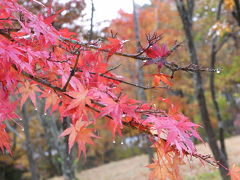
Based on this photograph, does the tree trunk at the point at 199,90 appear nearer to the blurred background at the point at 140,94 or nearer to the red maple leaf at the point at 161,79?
the blurred background at the point at 140,94

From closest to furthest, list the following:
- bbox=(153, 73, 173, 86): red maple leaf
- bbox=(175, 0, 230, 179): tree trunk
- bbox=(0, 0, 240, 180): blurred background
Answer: bbox=(153, 73, 173, 86): red maple leaf
bbox=(175, 0, 230, 179): tree trunk
bbox=(0, 0, 240, 180): blurred background

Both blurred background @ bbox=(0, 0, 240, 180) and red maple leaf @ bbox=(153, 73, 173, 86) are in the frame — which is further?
blurred background @ bbox=(0, 0, 240, 180)

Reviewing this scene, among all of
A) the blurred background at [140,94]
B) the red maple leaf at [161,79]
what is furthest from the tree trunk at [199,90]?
the red maple leaf at [161,79]

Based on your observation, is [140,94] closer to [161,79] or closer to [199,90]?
[199,90]

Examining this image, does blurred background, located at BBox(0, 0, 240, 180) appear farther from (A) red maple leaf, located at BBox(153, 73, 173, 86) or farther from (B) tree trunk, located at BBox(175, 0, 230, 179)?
(A) red maple leaf, located at BBox(153, 73, 173, 86)

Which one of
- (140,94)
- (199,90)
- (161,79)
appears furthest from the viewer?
(140,94)

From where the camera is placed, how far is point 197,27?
15.4 meters

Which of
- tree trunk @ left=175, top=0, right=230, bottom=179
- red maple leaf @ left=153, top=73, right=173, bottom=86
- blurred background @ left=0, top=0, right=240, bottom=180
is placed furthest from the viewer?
blurred background @ left=0, top=0, right=240, bottom=180

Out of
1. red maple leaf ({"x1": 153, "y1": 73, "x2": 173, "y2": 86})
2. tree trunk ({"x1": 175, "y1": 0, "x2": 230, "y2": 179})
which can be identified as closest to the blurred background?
tree trunk ({"x1": 175, "y1": 0, "x2": 230, "y2": 179})

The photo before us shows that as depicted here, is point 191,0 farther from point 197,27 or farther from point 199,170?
point 197,27

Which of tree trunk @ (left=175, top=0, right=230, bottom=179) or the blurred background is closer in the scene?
tree trunk @ (left=175, top=0, right=230, bottom=179)

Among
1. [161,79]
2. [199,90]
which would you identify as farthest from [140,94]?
[161,79]

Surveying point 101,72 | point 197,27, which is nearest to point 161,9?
point 197,27

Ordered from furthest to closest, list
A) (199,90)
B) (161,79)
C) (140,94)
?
(140,94), (199,90), (161,79)
